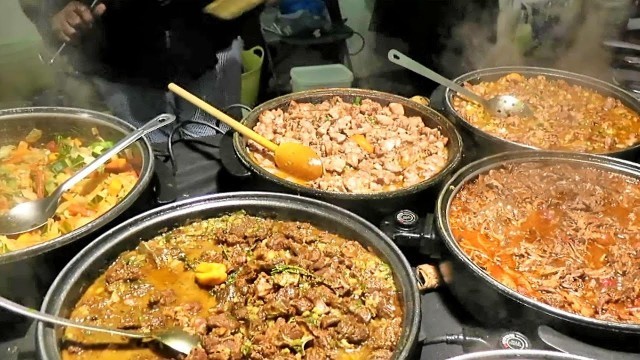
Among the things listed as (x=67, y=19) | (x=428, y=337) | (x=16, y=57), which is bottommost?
(x=16, y=57)

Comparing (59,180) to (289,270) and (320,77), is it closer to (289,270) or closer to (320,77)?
(289,270)

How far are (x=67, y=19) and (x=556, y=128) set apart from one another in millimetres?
2829

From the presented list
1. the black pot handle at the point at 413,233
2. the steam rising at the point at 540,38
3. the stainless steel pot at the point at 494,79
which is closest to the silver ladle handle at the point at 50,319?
the black pot handle at the point at 413,233

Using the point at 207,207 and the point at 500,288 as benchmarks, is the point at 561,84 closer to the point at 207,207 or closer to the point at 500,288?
the point at 500,288

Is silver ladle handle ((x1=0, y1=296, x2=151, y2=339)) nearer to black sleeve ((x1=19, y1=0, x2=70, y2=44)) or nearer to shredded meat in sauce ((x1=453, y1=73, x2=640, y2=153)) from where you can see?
shredded meat in sauce ((x1=453, y1=73, x2=640, y2=153))

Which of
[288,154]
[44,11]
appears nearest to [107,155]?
[288,154]

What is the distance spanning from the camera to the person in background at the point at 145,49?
3330 millimetres

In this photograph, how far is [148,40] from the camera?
3.54 meters

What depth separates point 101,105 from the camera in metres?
Answer: 3.69

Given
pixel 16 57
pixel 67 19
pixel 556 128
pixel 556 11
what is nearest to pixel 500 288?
pixel 556 128

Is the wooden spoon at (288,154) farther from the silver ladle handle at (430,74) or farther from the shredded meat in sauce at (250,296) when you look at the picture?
the silver ladle handle at (430,74)

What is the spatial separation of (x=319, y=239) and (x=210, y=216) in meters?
0.45

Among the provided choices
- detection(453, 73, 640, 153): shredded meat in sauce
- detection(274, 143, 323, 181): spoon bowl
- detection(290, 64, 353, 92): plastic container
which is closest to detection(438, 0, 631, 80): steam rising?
detection(453, 73, 640, 153): shredded meat in sauce

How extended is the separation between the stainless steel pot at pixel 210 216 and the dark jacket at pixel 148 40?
1.79 m
